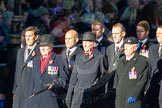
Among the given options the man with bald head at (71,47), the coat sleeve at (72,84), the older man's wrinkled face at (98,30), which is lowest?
the coat sleeve at (72,84)

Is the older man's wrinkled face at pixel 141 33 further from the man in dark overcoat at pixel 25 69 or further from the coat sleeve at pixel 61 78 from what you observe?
the coat sleeve at pixel 61 78

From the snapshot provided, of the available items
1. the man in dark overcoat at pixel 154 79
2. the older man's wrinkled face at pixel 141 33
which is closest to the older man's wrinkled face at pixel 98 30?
the older man's wrinkled face at pixel 141 33

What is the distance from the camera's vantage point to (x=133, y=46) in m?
14.1

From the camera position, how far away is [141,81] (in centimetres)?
1406

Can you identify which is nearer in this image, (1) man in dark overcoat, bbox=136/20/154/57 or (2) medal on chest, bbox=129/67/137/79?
(2) medal on chest, bbox=129/67/137/79

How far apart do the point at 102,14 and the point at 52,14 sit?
130 centimetres

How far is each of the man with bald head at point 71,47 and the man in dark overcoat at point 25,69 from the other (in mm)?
905

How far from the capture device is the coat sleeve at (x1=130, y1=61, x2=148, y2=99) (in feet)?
46.0

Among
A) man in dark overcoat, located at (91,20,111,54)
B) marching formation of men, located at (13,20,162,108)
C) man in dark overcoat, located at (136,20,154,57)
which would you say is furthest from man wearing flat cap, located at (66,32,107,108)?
man in dark overcoat, located at (136,20,154,57)

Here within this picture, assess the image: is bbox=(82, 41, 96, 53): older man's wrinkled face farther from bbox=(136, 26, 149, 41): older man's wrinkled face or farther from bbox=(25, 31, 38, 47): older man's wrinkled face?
bbox=(136, 26, 149, 41): older man's wrinkled face

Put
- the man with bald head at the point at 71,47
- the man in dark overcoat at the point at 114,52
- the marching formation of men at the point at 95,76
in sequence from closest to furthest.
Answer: the marching formation of men at the point at 95,76
the man in dark overcoat at the point at 114,52
the man with bald head at the point at 71,47

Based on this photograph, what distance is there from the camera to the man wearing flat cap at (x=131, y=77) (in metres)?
14.1

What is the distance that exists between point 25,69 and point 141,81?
78.1 inches

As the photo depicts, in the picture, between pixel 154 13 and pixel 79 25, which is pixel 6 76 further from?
pixel 154 13
